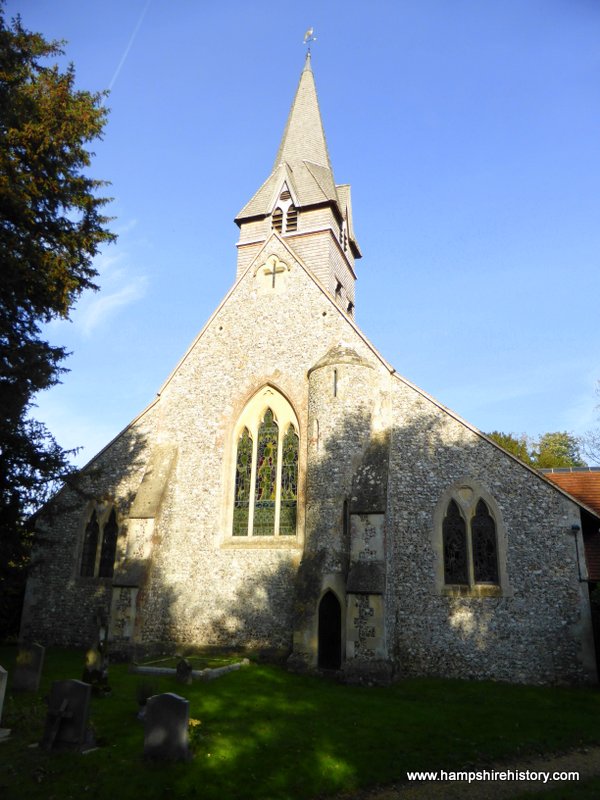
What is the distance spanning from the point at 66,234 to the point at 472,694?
1368 cm

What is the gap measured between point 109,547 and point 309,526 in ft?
23.0

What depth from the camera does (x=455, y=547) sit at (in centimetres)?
1503

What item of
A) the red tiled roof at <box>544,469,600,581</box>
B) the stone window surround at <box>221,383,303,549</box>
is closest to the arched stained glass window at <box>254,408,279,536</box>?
the stone window surround at <box>221,383,303,549</box>

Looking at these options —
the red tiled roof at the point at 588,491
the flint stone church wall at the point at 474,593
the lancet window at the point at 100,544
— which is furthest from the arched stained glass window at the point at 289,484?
the red tiled roof at the point at 588,491

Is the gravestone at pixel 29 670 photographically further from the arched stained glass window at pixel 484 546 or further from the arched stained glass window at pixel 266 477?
the arched stained glass window at pixel 484 546

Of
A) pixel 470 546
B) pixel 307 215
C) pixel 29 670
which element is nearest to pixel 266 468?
pixel 470 546

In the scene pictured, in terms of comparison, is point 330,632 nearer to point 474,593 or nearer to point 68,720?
point 474,593

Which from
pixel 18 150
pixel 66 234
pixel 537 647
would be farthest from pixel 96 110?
pixel 537 647

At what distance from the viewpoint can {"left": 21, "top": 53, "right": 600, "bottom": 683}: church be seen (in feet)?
45.5

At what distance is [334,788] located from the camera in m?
7.42

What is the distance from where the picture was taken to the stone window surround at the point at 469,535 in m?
14.3

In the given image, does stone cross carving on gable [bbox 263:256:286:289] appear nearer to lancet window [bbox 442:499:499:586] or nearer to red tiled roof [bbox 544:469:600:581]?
lancet window [bbox 442:499:499:586]

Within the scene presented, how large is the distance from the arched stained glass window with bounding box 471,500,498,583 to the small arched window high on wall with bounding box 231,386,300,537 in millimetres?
4782

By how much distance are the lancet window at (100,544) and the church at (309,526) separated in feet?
0.20
